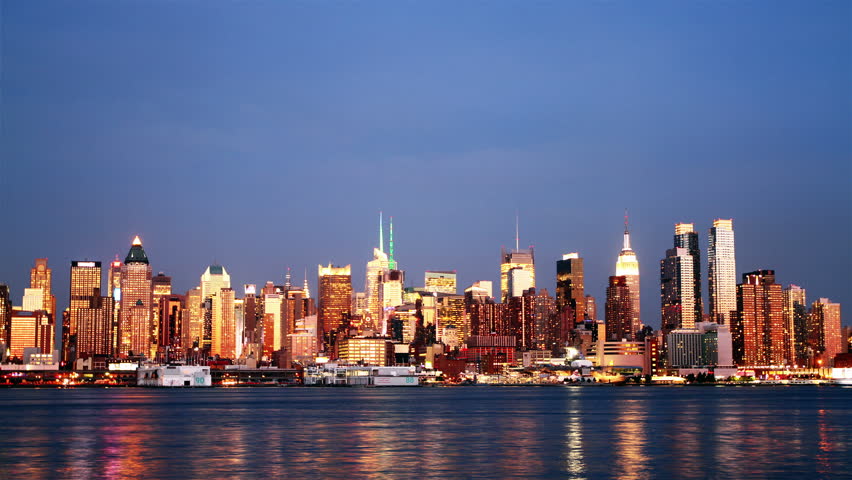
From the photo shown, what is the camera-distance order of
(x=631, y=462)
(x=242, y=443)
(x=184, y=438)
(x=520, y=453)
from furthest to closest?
(x=184, y=438) < (x=242, y=443) < (x=520, y=453) < (x=631, y=462)

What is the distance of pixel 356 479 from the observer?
45656 mm

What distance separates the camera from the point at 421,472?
4844 centimetres

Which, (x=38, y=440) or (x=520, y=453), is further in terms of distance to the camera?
(x=38, y=440)

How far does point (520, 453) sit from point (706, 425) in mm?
31678

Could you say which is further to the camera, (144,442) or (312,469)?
(144,442)

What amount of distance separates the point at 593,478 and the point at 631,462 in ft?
23.5

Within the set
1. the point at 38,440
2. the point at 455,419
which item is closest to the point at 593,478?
the point at 38,440

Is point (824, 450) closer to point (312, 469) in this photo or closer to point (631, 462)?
point (631, 462)

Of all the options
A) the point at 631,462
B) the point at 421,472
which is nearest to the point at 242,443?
Result: the point at 421,472

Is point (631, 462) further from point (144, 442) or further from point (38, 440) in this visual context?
point (38, 440)

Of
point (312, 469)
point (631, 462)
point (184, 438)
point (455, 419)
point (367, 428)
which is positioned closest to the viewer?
point (312, 469)

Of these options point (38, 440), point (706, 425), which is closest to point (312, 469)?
point (38, 440)

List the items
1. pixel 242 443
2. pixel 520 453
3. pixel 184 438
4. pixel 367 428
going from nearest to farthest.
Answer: pixel 520 453 < pixel 242 443 < pixel 184 438 < pixel 367 428

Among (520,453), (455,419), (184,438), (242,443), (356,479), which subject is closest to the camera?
(356,479)
